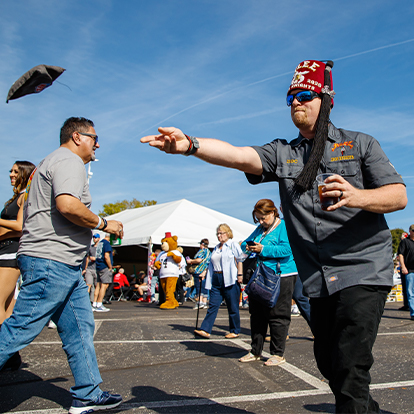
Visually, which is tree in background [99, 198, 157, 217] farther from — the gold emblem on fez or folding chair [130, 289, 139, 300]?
the gold emblem on fez

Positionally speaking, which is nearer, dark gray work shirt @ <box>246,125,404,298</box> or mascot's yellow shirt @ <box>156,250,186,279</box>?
dark gray work shirt @ <box>246,125,404,298</box>

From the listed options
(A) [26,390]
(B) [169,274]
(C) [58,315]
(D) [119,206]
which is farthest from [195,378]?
(D) [119,206]

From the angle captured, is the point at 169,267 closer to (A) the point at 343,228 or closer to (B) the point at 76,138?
(B) the point at 76,138

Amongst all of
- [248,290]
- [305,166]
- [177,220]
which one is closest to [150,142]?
[305,166]

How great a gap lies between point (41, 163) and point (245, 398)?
8.38 feet

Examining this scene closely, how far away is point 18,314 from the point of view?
8.97 feet

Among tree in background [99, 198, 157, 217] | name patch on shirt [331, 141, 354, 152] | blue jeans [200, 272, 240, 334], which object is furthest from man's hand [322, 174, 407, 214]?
tree in background [99, 198, 157, 217]

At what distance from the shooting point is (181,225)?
57.2ft

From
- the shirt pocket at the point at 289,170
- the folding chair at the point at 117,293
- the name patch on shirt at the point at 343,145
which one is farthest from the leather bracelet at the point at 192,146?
the folding chair at the point at 117,293

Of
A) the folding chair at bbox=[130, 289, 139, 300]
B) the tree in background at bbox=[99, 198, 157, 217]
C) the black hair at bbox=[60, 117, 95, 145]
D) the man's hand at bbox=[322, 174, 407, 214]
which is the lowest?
the folding chair at bbox=[130, 289, 139, 300]

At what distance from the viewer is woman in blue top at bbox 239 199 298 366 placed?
4.86 metres

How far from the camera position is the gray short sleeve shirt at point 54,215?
2.89 m

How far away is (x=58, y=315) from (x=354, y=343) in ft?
6.91

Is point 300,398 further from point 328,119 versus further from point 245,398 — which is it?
point 328,119
